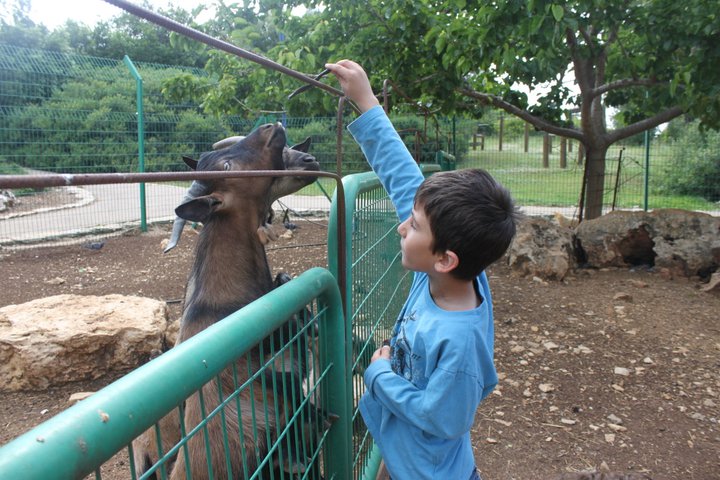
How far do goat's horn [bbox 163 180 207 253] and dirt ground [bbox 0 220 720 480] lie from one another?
2195mm

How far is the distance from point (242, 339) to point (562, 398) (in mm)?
3430

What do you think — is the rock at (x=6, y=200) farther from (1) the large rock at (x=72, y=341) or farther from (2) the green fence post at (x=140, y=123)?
(1) the large rock at (x=72, y=341)

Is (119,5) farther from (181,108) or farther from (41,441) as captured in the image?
(181,108)

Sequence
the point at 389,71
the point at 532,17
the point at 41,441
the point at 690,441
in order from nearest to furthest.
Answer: the point at 41,441
the point at 690,441
the point at 532,17
the point at 389,71

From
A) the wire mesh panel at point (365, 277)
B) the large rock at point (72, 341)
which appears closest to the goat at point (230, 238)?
the wire mesh panel at point (365, 277)

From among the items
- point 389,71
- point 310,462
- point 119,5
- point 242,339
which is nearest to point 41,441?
point 242,339

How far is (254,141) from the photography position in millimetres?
2533

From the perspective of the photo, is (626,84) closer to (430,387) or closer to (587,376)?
(587,376)

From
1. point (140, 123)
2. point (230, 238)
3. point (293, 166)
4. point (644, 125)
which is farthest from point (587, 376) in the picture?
point (140, 123)

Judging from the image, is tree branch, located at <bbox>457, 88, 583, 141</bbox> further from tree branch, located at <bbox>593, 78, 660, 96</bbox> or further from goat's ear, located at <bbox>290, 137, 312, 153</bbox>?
goat's ear, located at <bbox>290, 137, 312, 153</bbox>

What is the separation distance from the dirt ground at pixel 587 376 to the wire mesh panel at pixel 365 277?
1178mm

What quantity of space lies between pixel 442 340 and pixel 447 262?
0.66 ft

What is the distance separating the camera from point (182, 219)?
2088 millimetres

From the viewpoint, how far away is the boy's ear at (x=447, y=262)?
147cm
